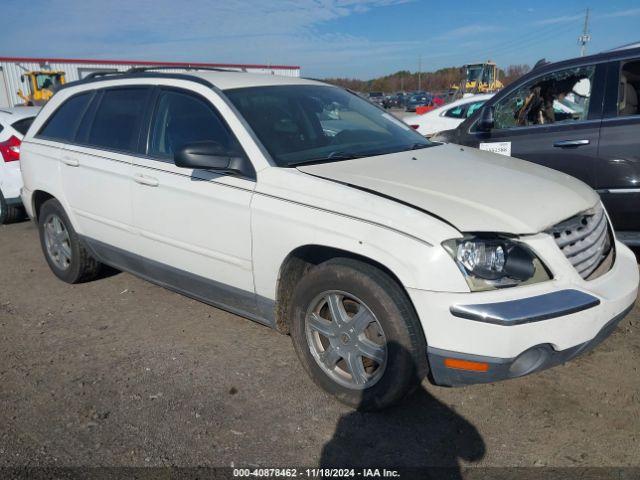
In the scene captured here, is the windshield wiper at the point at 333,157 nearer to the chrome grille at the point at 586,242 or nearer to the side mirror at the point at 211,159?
the side mirror at the point at 211,159

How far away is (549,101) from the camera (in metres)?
5.27

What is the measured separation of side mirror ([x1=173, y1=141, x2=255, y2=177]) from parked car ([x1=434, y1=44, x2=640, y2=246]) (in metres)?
2.90

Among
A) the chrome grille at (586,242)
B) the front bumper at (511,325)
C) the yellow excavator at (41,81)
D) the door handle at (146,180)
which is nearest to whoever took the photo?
the front bumper at (511,325)

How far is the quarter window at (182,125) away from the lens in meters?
3.56

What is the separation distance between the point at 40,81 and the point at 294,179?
104 feet

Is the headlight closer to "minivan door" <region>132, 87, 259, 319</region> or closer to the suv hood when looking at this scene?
the suv hood

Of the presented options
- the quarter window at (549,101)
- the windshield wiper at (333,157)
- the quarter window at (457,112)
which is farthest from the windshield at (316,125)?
the quarter window at (457,112)

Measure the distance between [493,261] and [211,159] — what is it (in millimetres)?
1644

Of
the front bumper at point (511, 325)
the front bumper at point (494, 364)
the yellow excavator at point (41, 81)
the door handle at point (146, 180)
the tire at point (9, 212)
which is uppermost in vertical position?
the yellow excavator at point (41, 81)

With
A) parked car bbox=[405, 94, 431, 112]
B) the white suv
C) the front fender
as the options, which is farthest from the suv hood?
parked car bbox=[405, 94, 431, 112]

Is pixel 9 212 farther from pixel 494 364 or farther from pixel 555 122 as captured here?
pixel 494 364

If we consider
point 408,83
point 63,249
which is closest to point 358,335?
point 63,249

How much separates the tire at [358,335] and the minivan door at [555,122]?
9.44 feet

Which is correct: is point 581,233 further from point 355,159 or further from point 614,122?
point 614,122
